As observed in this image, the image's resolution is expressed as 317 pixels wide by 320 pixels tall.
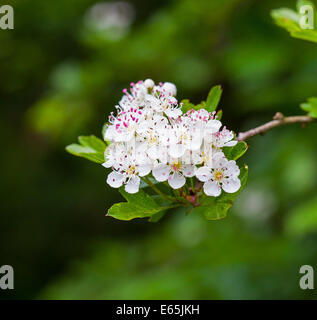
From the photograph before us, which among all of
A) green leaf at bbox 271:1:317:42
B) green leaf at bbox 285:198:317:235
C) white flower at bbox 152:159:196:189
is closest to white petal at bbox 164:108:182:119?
white flower at bbox 152:159:196:189

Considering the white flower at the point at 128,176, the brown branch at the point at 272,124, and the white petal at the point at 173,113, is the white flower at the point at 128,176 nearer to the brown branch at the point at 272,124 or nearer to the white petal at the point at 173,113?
the white petal at the point at 173,113

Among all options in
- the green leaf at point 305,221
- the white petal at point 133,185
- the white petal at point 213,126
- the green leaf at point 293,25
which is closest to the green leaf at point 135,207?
the white petal at point 133,185

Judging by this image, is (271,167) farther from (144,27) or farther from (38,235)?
(38,235)

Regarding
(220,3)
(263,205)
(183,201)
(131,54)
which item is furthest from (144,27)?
(183,201)

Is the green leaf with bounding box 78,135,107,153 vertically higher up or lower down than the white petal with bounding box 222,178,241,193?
higher up

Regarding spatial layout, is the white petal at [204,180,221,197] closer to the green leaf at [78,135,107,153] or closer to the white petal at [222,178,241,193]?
the white petal at [222,178,241,193]

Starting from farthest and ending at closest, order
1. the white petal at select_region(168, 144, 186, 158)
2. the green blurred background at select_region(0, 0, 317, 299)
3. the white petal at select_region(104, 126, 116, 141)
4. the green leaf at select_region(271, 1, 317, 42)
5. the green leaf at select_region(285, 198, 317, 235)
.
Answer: the green blurred background at select_region(0, 0, 317, 299)
the green leaf at select_region(285, 198, 317, 235)
the green leaf at select_region(271, 1, 317, 42)
the white petal at select_region(104, 126, 116, 141)
the white petal at select_region(168, 144, 186, 158)

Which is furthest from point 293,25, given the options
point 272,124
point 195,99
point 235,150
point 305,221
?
point 195,99
